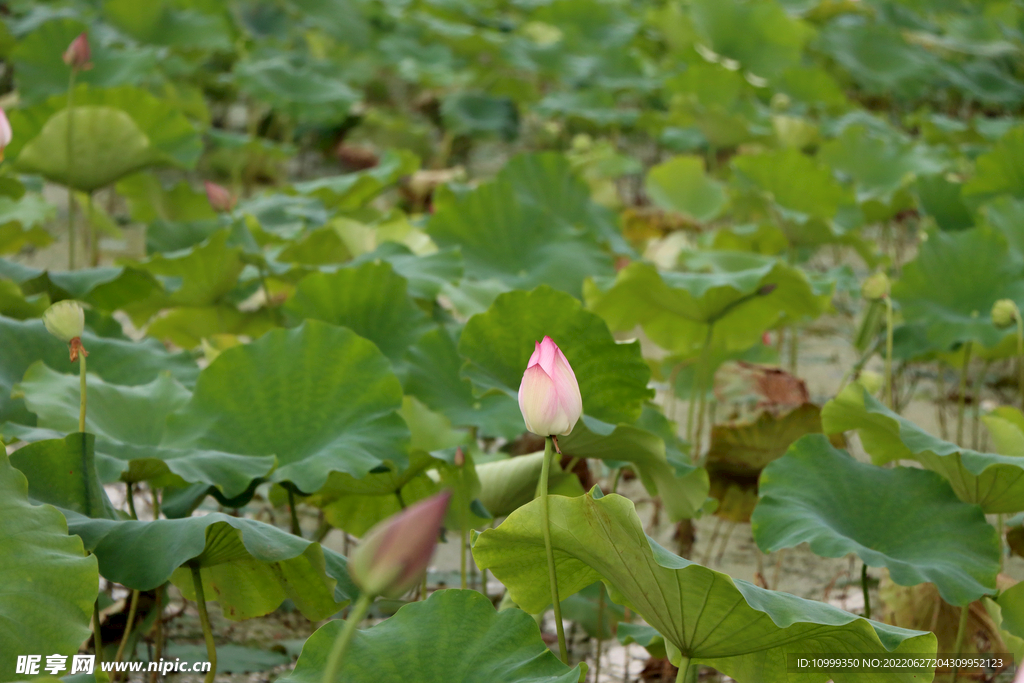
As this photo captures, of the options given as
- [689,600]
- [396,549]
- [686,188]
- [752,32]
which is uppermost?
[396,549]

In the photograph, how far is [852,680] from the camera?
86 cm

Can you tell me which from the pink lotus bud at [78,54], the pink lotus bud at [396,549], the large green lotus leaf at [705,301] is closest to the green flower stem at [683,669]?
the pink lotus bud at [396,549]

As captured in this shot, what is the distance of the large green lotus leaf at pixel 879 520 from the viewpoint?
102 cm

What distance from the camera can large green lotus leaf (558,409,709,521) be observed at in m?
1.04

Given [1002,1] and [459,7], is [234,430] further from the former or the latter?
[1002,1]

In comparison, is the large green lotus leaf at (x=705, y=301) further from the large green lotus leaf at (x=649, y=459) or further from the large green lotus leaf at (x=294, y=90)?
the large green lotus leaf at (x=294, y=90)

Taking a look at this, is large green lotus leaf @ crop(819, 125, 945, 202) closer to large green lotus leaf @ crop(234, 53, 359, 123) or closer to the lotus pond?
the lotus pond

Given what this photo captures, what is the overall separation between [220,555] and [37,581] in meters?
0.24

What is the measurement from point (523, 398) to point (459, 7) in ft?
13.9

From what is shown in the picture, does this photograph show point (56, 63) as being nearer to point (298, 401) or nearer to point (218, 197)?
point (218, 197)

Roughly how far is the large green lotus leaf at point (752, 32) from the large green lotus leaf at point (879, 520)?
3.12 meters

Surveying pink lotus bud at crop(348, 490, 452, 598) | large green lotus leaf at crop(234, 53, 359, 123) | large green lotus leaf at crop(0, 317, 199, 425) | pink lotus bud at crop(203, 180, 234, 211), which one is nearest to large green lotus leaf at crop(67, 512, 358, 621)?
large green lotus leaf at crop(0, 317, 199, 425)

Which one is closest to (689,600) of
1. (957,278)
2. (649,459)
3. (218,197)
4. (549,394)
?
(549,394)

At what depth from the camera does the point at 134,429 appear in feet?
3.76
